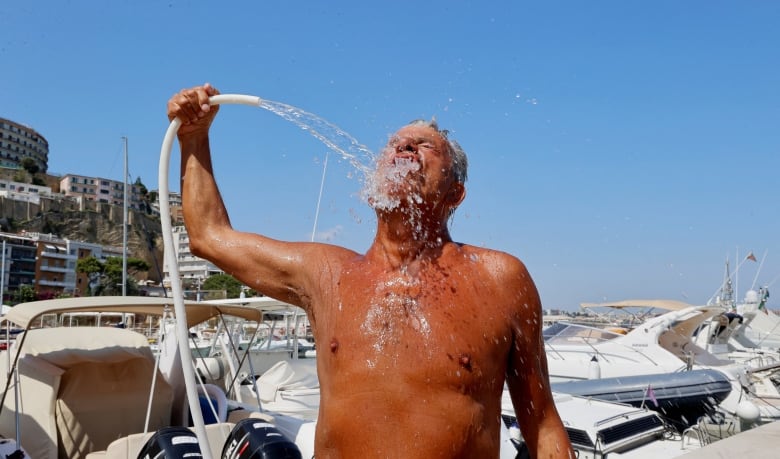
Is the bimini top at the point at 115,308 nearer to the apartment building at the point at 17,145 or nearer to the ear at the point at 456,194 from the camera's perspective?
the ear at the point at 456,194

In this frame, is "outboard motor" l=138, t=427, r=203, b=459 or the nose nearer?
the nose

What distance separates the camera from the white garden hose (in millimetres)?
1900

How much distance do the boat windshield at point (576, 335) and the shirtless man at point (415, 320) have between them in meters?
14.1

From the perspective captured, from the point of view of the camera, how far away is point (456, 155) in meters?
1.93

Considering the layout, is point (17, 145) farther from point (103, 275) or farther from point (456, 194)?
point (456, 194)

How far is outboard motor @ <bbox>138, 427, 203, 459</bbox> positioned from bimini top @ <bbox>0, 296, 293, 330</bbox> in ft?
7.04

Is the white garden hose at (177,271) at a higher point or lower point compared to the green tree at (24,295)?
higher

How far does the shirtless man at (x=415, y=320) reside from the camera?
5.30ft

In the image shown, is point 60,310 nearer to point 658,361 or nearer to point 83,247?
point 658,361

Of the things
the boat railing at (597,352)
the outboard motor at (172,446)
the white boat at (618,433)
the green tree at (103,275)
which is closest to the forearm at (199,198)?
the outboard motor at (172,446)

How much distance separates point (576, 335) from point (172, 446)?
43.3 feet

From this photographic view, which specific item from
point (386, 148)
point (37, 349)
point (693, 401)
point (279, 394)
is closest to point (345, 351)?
point (386, 148)

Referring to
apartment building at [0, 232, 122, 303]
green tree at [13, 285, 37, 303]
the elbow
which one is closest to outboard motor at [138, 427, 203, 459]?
the elbow

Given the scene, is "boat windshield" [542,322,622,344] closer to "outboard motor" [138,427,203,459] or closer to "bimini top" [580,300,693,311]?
"bimini top" [580,300,693,311]
